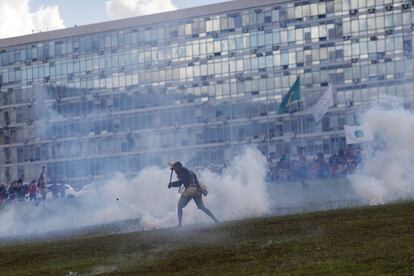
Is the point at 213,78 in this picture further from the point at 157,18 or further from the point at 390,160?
the point at 390,160

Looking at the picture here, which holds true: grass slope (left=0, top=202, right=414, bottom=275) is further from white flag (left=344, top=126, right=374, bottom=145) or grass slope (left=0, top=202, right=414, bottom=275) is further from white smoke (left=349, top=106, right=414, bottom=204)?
white flag (left=344, top=126, right=374, bottom=145)

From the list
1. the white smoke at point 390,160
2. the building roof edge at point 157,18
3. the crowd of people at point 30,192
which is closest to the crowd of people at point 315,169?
the white smoke at point 390,160

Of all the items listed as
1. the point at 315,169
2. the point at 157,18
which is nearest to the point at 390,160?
the point at 315,169

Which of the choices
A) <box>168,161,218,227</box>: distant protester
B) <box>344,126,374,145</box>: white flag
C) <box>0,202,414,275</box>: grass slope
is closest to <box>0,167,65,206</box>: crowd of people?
<box>344,126,374,145</box>: white flag

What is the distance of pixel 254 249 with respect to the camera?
21594mm

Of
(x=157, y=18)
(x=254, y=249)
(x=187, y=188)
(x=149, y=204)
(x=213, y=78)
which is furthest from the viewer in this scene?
(x=213, y=78)

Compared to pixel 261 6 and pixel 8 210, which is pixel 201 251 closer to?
pixel 8 210

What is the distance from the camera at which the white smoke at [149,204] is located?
36188 mm

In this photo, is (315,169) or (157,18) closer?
(315,169)

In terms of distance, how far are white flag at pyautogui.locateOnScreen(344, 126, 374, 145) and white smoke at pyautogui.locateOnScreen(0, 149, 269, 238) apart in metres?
4.76

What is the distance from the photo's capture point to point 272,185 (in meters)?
42.8

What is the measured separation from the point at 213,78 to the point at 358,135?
52411mm

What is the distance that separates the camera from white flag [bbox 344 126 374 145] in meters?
37.6

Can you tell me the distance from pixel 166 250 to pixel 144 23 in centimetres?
6856
